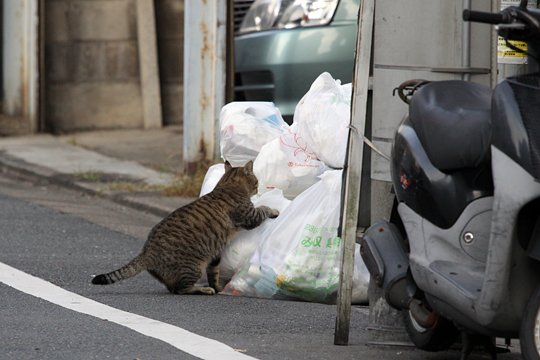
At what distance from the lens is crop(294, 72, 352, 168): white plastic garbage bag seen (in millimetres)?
7301

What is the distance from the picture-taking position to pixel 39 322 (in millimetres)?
6355

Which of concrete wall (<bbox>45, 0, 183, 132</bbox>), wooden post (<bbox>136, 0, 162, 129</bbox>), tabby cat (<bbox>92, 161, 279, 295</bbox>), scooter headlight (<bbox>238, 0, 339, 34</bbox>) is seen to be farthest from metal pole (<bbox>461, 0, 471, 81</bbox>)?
concrete wall (<bbox>45, 0, 183, 132</bbox>)

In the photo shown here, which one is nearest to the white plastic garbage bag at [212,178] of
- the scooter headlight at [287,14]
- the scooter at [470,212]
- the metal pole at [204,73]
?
the scooter at [470,212]

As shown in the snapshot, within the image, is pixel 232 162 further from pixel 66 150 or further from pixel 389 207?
pixel 66 150

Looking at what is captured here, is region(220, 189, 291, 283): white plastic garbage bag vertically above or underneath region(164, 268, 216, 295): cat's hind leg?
above

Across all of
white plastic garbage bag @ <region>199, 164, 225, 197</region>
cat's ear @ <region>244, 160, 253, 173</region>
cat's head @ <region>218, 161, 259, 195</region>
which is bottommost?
white plastic garbage bag @ <region>199, 164, 225, 197</region>

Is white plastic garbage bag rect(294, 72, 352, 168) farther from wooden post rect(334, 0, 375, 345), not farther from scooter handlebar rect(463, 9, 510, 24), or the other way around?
scooter handlebar rect(463, 9, 510, 24)

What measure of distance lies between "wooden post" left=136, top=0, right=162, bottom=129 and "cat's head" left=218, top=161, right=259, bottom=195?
7268mm

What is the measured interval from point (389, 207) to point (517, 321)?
68.4 inches

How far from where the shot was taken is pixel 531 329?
4.75 meters

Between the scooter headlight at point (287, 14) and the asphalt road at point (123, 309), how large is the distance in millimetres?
2343

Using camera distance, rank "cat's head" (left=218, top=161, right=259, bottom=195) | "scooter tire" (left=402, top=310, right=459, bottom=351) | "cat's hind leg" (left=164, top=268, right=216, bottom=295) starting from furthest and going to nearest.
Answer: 1. "cat's head" (left=218, top=161, right=259, bottom=195)
2. "cat's hind leg" (left=164, top=268, right=216, bottom=295)
3. "scooter tire" (left=402, top=310, right=459, bottom=351)

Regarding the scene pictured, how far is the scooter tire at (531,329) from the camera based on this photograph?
4.75 metres

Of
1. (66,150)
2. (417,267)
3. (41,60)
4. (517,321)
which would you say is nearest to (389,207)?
(417,267)
